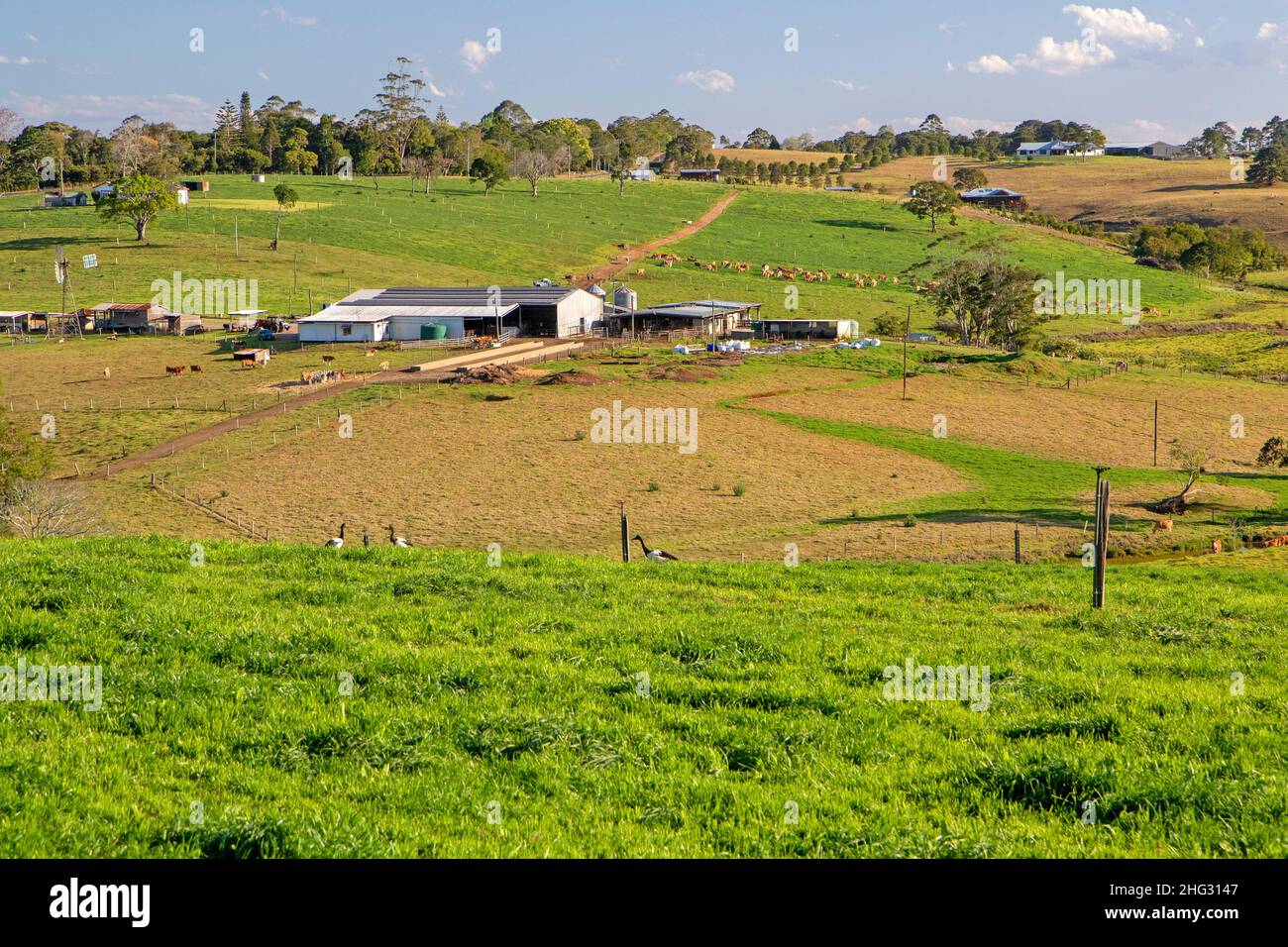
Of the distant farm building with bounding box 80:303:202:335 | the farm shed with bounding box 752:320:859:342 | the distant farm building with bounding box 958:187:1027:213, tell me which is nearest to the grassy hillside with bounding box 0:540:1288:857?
the distant farm building with bounding box 80:303:202:335

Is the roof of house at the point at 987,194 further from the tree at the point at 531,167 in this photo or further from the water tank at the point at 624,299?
the water tank at the point at 624,299

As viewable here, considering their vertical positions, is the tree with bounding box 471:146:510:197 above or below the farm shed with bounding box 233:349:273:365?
above

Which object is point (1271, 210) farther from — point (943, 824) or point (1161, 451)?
point (943, 824)

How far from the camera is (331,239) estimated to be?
12525cm

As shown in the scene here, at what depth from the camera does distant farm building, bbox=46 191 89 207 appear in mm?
136625

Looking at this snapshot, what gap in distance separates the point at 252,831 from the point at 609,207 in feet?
527

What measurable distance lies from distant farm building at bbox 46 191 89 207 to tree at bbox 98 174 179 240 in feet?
68.7

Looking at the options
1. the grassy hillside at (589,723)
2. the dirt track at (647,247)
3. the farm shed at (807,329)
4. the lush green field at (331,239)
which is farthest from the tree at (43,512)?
the dirt track at (647,247)

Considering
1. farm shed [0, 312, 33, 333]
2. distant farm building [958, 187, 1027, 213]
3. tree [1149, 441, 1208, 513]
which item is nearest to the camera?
tree [1149, 441, 1208, 513]

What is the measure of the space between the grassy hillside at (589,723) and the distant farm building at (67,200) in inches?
5407

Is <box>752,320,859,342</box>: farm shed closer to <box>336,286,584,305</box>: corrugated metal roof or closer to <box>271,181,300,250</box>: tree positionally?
<box>336,286,584,305</box>: corrugated metal roof

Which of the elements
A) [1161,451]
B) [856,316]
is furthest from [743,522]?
[856,316]

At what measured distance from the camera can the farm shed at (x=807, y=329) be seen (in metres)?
94.2
